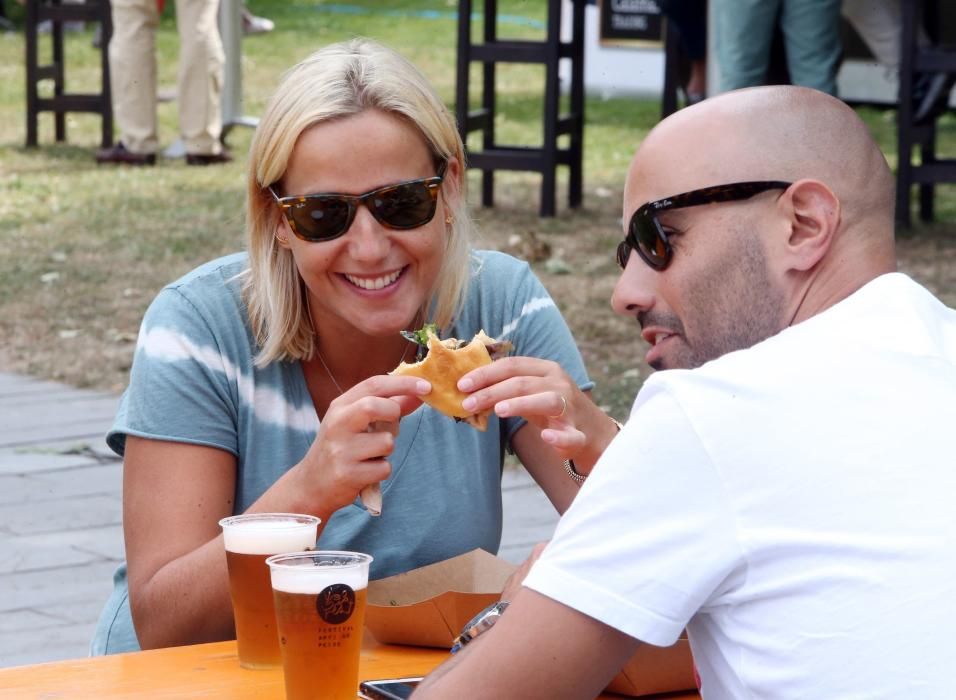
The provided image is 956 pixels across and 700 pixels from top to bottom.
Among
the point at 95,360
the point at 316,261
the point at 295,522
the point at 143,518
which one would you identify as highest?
the point at 316,261

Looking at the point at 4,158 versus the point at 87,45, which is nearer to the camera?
the point at 4,158

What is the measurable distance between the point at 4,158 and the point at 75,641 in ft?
25.6

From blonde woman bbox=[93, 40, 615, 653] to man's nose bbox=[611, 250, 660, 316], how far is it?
12.5 inches

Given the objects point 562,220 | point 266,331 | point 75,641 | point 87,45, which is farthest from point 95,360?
point 87,45

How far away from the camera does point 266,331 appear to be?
2637 millimetres

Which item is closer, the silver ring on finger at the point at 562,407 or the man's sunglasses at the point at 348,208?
the silver ring on finger at the point at 562,407

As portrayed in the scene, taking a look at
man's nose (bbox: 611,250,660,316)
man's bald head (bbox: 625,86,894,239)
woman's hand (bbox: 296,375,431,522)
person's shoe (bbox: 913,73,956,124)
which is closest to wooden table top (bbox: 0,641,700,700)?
woman's hand (bbox: 296,375,431,522)

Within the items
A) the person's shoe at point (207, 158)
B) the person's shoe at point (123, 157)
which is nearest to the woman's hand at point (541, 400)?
the person's shoe at point (207, 158)

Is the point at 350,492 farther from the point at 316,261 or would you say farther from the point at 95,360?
the point at 95,360

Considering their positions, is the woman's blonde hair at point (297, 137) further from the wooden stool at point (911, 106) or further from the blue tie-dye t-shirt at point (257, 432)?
the wooden stool at point (911, 106)

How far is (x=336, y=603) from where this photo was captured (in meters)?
1.82

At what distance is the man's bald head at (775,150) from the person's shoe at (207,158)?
9145 millimetres

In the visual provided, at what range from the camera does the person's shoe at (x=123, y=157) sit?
10828mm

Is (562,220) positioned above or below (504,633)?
below
